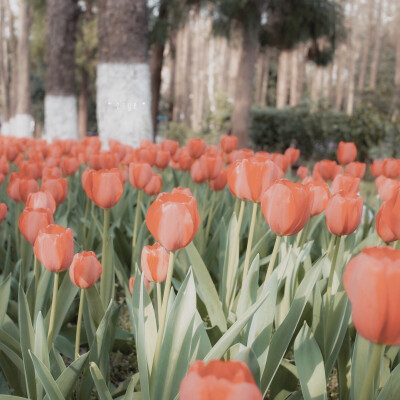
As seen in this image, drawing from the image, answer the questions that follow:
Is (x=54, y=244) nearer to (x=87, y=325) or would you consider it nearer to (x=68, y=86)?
(x=87, y=325)

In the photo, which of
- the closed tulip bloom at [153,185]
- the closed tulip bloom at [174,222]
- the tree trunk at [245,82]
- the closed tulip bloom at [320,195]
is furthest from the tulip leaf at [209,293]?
the tree trunk at [245,82]

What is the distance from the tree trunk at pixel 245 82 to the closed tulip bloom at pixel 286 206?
8.75 meters

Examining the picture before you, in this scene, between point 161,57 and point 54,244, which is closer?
point 54,244

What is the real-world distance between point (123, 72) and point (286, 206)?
15.5 ft

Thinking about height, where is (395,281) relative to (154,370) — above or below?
above

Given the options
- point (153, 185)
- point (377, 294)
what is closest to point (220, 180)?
point (153, 185)

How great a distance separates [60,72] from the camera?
860 centimetres

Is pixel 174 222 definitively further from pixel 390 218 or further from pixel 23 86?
pixel 23 86

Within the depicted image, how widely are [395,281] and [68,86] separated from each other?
8629 mm

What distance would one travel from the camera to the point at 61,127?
27.5 ft

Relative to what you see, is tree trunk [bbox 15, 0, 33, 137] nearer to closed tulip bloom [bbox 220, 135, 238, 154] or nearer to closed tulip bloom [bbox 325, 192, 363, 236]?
closed tulip bloom [bbox 220, 135, 238, 154]

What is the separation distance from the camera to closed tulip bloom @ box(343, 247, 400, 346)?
610 millimetres

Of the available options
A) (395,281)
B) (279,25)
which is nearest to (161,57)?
(279,25)

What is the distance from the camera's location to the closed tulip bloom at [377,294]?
0.61 m
